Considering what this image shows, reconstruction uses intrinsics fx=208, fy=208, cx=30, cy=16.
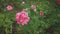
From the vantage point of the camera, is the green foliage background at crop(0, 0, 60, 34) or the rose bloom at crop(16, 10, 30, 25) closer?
the rose bloom at crop(16, 10, 30, 25)

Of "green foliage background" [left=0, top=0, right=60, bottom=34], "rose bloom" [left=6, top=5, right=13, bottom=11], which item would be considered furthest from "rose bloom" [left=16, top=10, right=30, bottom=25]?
"rose bloom" [left=6, top=5, right=13, bottom=11]

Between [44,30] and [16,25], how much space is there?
42 centimetres

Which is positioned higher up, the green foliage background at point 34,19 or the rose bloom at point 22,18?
→ the rose bloom at point 22,18

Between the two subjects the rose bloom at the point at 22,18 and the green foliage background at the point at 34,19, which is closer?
the rose bloom at the point at 22,18

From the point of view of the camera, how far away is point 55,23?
2678 millimetres

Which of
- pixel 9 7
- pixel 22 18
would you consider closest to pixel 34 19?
pixel 22 18

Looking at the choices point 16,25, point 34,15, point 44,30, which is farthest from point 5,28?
point 44,30

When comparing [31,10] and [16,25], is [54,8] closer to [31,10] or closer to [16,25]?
[31,10]

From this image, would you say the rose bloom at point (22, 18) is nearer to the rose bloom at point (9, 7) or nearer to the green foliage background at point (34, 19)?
the green foliage background at point (34, 19)

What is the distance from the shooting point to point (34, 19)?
2395mm

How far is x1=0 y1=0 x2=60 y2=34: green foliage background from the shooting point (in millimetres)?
2357

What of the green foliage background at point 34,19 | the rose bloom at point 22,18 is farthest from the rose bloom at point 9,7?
the rose bloom at point 22,18

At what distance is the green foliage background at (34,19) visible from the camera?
2357 mm

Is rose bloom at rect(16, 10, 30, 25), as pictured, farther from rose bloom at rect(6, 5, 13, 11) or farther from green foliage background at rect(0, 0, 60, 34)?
rose bloom at rect(6, 5, 13, 11)
